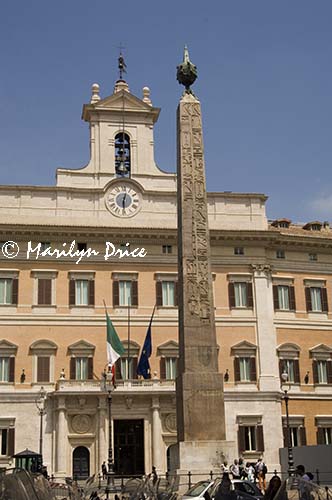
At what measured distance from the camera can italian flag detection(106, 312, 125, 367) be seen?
116 feet

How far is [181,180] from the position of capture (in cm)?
2322

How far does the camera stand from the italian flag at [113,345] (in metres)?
35.3

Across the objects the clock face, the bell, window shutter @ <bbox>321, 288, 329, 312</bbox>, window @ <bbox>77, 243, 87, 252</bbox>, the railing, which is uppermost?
the bell

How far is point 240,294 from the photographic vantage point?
1551 inches

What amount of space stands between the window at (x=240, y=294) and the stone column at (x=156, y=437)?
6.40 metres

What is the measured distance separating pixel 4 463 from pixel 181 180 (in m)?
17.5

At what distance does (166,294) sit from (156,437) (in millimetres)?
6789

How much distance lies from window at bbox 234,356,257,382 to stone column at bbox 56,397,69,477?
828cm

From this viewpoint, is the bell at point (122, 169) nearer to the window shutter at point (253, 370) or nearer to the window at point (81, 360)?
the window at point (81, 360)

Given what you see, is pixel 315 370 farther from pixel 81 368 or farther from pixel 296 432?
pixel 81 368

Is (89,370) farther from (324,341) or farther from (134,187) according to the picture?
(324,341)

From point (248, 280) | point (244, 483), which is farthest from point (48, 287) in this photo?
Result: point (244, 483)

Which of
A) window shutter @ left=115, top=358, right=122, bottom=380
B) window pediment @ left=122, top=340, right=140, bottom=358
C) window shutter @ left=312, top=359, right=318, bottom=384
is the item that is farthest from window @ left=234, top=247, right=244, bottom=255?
window shutter @ left=115, top=358, right=122, bottom=380

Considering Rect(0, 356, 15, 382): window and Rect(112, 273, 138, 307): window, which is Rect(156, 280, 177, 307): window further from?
Rect(0, 356, 15, 382): window
